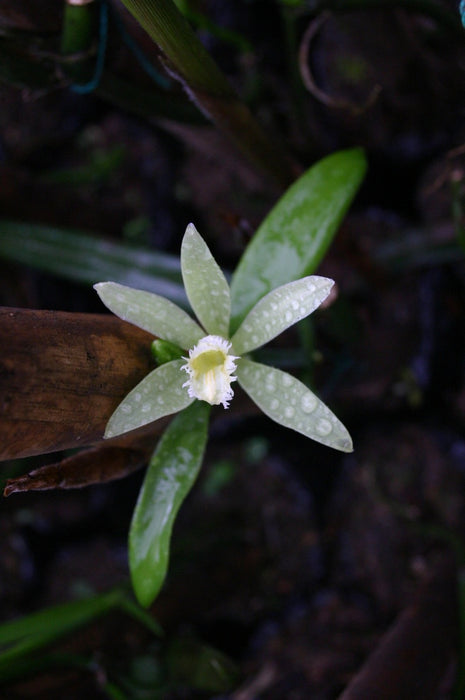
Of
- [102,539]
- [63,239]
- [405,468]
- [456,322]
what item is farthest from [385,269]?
[102,539]

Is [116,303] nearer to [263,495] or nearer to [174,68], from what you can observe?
[174,68]

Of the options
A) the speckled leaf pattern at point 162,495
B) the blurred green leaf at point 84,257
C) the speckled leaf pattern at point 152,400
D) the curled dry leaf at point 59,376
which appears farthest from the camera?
the blurred green leaf at point 84,257

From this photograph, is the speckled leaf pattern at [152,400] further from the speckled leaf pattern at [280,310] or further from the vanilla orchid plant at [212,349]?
the speckled leaf pattern at [280,310]

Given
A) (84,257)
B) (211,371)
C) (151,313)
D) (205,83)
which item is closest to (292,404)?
(211,371)

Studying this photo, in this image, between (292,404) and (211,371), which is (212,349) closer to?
(211,371)

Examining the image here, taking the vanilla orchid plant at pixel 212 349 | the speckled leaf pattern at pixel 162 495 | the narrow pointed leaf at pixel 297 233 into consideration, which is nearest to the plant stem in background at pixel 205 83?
the narrow pointed leaf at pixel 297 233

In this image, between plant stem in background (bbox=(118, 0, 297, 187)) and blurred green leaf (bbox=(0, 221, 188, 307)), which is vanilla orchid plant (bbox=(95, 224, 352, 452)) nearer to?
plant stem in background (bbox=(118, 0, 297, 187))

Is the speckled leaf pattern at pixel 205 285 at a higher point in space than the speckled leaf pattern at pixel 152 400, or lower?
higher
